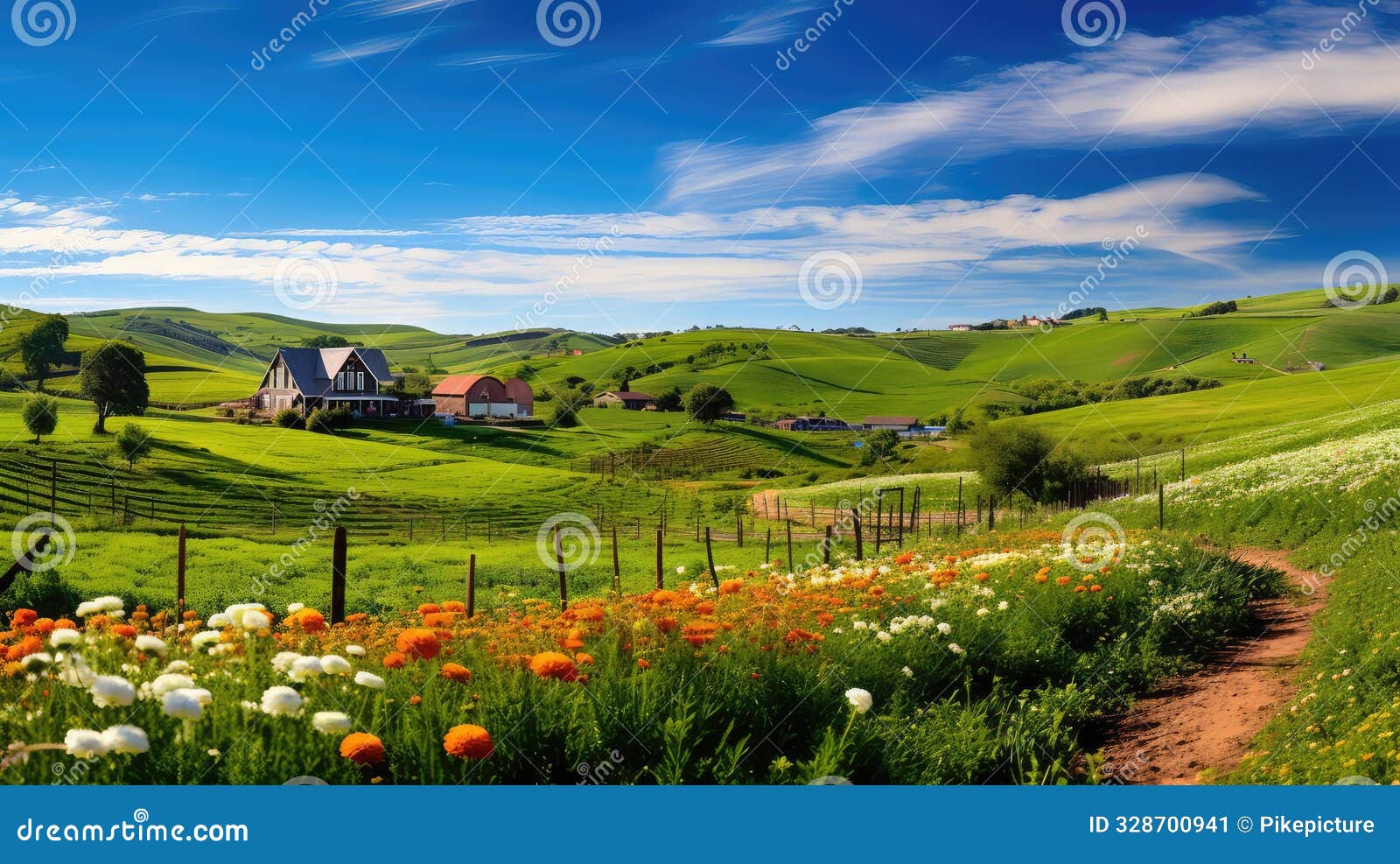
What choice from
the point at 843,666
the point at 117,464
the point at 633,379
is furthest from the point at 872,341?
the point at 117,464

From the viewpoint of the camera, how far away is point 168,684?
4.27 metres

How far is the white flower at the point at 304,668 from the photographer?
14.8ft

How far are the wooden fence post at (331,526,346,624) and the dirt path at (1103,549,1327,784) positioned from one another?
6.16m

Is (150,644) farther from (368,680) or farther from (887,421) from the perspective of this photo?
(887,421)

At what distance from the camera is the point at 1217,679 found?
351 inches

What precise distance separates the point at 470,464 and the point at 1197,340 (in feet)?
57.1

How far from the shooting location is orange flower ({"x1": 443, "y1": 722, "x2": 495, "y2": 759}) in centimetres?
420

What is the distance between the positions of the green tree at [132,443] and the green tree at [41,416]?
2.57ft

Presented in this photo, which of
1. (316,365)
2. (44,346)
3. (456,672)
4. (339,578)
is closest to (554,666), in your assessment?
(456,672)

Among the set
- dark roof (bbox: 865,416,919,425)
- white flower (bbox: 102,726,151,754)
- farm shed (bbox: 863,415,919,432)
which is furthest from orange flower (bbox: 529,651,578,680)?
dark roof (bbox: 865,416,919,425)

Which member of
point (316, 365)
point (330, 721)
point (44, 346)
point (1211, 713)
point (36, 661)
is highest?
point (44, 346)

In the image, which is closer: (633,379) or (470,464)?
(470,464)

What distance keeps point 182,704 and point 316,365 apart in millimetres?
8833

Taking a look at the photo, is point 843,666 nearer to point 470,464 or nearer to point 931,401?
point 470,464
